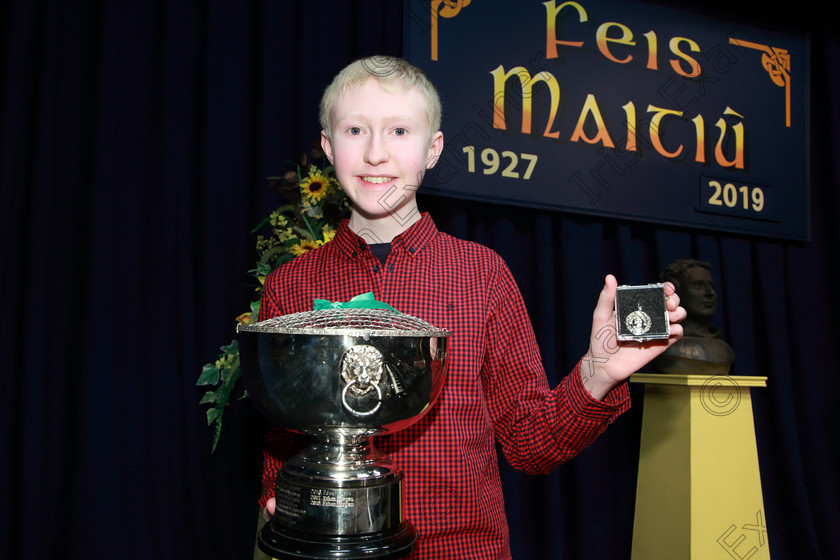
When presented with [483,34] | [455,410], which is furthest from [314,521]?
[483,34]

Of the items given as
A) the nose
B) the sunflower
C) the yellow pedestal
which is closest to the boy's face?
the nose

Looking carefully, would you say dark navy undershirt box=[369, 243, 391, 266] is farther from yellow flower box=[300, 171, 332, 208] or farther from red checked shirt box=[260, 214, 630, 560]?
yellow flower box=[300, 171, 332, 208]

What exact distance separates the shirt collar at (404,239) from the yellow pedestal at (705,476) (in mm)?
→ 991

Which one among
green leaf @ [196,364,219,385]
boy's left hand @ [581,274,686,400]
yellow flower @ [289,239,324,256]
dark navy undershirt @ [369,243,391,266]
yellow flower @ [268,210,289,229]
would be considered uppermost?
yellow flower @ [268,210,289,229]

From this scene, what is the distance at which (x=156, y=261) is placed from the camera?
1675mm

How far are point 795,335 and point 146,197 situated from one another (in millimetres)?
2237

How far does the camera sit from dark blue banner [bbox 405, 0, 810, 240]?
189cm

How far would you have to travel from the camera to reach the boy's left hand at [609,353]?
2.31ft

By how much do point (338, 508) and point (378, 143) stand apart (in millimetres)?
475

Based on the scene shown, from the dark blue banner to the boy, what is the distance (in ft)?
2.83

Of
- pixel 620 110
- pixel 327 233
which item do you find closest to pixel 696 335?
pixel 620 110

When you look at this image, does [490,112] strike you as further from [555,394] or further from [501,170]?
[555,394]

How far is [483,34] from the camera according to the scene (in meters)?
1.93

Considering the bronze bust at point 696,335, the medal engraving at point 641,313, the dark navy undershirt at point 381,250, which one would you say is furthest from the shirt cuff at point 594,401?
the bronze bust at point 696,335
